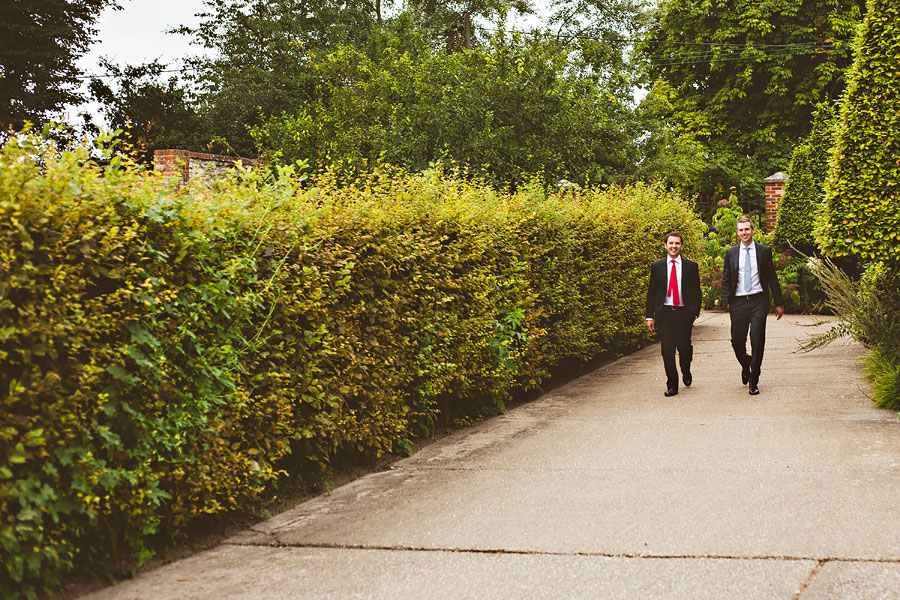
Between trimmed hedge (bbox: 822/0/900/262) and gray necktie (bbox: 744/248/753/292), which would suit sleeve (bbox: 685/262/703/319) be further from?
trimmed hedge (bbox: 822/0/900/262)

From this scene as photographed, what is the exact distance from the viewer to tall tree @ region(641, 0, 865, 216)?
3438 cm

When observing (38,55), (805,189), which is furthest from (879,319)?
(38,55)

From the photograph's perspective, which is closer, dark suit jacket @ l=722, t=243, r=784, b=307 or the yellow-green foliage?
the yellow-green foliage

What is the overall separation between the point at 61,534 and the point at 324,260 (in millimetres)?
2459

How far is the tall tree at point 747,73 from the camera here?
113 feet

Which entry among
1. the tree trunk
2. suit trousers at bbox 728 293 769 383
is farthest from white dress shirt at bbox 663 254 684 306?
the tree trunk

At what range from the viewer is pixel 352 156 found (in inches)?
829

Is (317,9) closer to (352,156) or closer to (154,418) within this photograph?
(352,156)

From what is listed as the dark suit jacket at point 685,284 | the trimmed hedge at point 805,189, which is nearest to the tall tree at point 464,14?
the trimmed hedge at point 805,189

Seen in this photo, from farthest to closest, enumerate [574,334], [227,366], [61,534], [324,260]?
[574,334], [324,260], [227,366], [61,534]

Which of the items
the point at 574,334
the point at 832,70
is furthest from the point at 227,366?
the point at 832,70

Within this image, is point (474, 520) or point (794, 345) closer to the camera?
point (474, 520)

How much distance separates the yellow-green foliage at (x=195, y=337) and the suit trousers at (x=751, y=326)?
3371mm

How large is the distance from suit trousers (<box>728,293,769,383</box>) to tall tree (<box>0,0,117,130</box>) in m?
21.2
